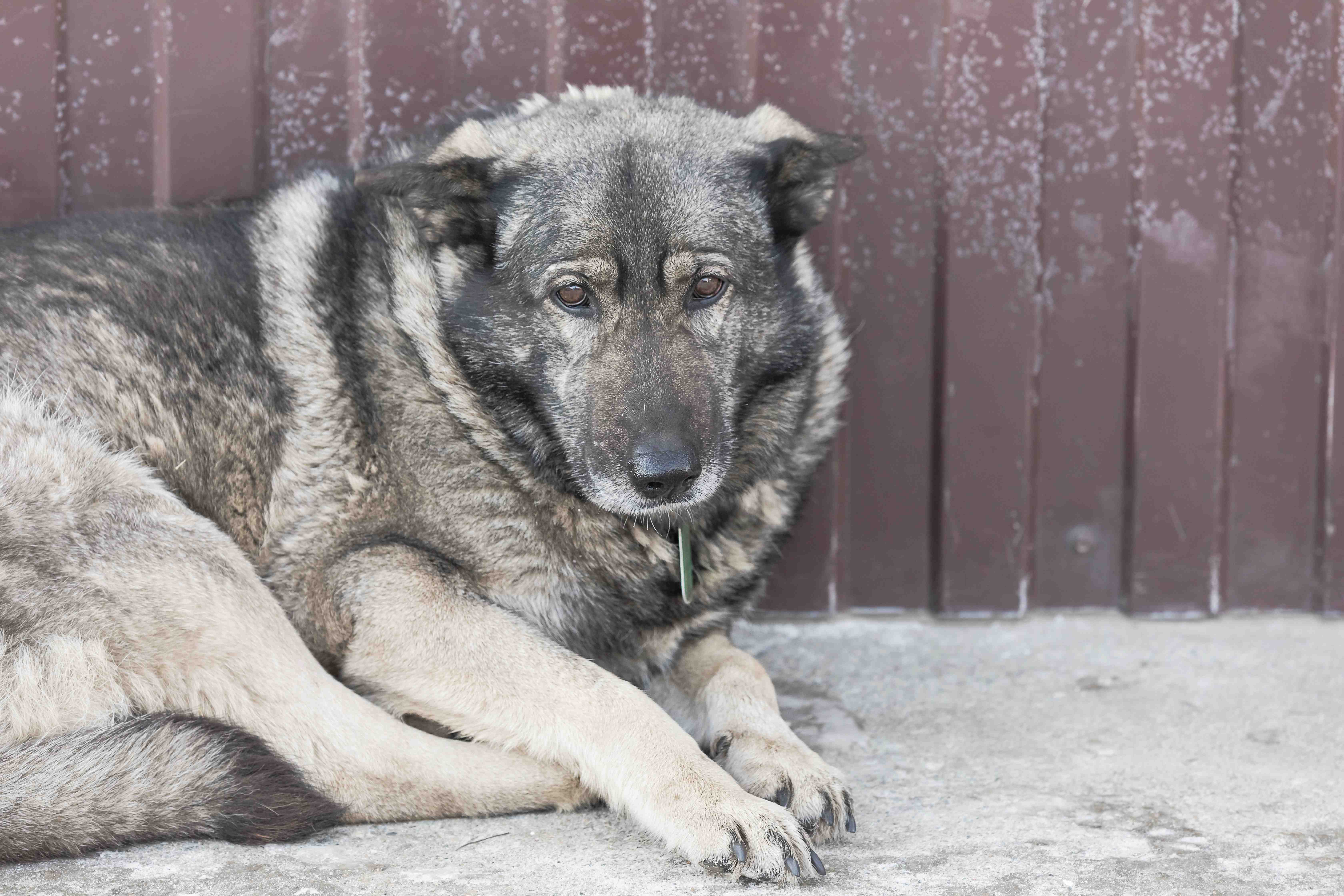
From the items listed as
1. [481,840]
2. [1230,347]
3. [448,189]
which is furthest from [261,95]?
[1230,347]

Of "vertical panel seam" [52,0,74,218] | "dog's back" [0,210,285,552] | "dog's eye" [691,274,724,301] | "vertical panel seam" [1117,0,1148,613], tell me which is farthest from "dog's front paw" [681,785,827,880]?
"vertical panel seam" [52,0,74,218]

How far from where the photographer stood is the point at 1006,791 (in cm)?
270

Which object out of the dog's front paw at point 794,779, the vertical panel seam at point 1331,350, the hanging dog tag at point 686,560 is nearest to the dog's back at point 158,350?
Result: the hanging dog tag at point 686,560

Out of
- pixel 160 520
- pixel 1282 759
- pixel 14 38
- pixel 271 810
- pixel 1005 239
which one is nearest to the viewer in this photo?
pixel 271 810

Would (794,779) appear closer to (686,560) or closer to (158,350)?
(686,560)

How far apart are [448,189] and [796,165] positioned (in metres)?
0.88

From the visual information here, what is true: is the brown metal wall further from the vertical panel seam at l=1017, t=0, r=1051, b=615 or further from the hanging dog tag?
the hanging dog tag

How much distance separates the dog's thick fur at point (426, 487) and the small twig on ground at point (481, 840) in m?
0.09

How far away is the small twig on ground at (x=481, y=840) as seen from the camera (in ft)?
8.00

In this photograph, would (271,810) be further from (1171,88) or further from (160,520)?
(1171,88)

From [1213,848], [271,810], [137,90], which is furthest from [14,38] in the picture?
[1213,848]

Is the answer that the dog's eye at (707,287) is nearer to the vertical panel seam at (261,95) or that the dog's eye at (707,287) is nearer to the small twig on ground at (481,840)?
the small twig on ground at (481,840)

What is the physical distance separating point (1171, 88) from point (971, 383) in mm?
1090

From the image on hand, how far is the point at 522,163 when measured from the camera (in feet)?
9.63
